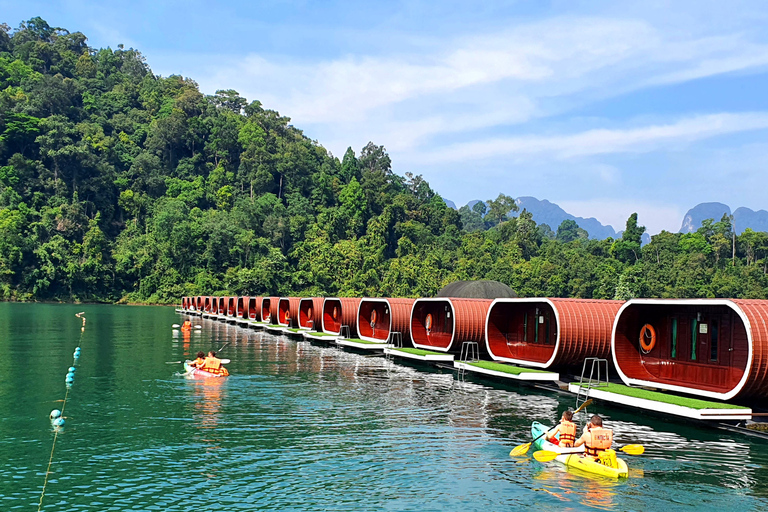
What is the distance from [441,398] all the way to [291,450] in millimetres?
8919

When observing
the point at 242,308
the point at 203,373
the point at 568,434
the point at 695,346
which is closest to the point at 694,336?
the point at 695,346

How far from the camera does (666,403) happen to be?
19703 millimetres

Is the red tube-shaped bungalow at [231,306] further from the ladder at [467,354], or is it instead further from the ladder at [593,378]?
the ladder at [593,378]

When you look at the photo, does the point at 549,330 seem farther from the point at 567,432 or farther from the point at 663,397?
the point at 567,432

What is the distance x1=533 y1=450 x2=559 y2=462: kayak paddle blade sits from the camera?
53.8ft

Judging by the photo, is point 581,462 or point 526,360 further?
point 526,360

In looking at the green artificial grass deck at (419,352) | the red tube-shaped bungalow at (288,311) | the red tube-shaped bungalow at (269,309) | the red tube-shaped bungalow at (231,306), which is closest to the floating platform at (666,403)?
the green artificial grass deck at (419,352)

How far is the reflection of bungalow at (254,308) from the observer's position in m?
68.9

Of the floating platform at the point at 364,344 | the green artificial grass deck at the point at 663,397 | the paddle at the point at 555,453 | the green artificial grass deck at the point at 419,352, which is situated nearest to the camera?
the paddle at the point at 555,453

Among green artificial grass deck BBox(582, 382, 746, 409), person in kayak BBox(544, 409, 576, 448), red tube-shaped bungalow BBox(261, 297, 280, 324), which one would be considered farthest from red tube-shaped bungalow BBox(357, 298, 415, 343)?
person in kayak BBox(544, 409, 576, 448)

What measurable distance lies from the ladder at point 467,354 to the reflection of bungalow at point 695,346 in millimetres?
8315

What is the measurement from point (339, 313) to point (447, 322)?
1547cm

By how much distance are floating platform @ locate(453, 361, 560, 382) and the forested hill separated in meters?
79.6

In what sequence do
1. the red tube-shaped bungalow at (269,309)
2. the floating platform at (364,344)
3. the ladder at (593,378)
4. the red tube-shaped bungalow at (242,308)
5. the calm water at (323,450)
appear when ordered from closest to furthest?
1. the calm water at (323,450)
2. the ladder at (593,378)
3. the floating platform at (364,344)
4. the red tube-shaped bungalow at (269,309)
5. the red tube-shaped bungalow at (242,308)
